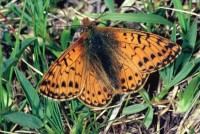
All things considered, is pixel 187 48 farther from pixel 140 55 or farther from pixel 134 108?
pixel 134 108

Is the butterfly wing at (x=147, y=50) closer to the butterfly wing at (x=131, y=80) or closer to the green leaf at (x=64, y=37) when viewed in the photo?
the butterfly wing at (x=131, y=80)

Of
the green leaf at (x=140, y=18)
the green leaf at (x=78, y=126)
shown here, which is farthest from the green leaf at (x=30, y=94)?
the green leaf at (x=140, y=18)

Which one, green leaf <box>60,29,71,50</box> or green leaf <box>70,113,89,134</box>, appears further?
green leaf <box>60,29,71,50</box>

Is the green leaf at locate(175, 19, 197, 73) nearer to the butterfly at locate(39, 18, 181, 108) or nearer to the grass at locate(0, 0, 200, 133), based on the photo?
the grass at locate(0, 0, 200, 133)

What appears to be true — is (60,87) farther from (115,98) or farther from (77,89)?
(115,98)

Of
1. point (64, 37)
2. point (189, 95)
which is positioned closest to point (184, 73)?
point (189, 95)

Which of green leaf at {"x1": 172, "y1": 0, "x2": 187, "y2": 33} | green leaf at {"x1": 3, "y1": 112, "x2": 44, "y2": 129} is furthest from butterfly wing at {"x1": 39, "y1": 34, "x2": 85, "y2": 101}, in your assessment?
green leaf at {"x1": 172, "y1": 0, "x2": 187, "y2": 33}

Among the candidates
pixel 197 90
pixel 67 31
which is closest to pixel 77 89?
pixel 67 31

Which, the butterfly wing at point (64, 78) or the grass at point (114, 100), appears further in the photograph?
the grass at point (114, 100)
